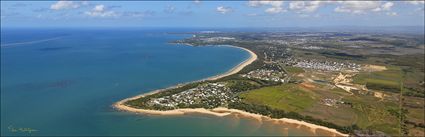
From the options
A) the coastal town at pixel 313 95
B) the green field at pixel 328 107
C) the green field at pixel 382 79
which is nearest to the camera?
the green field at pixel 328 107

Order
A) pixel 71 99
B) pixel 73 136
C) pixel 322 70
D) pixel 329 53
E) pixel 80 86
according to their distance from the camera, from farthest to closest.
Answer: pixel 329 53, pixel 322 70, pixel 80 86, pixel 71 99, pixel 73 136

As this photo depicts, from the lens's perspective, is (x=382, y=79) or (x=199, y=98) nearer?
(x=199, y=98)

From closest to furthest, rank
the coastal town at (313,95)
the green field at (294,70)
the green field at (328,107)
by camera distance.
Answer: the green field at (328,107)
the coastal town at (313,95)
the green field at (294,70)

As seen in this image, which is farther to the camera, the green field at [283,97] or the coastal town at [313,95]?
the green field at [283,97]

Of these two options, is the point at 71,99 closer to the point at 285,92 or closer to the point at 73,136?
the point at 73,136

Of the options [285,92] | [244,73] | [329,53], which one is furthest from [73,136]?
[329,53]

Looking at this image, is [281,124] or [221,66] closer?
[281,124]

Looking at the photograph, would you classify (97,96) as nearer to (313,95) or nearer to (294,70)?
(313,95)

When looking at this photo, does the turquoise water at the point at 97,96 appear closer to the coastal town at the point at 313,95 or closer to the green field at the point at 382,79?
the coastal town at the point at 313,95

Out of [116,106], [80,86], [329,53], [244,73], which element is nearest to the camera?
[116,106]

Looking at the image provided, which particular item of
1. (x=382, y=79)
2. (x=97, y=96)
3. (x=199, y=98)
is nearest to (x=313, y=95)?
(x=199, y=98)

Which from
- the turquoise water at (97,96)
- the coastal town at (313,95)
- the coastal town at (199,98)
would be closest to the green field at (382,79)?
the coastal town at (313,95)
